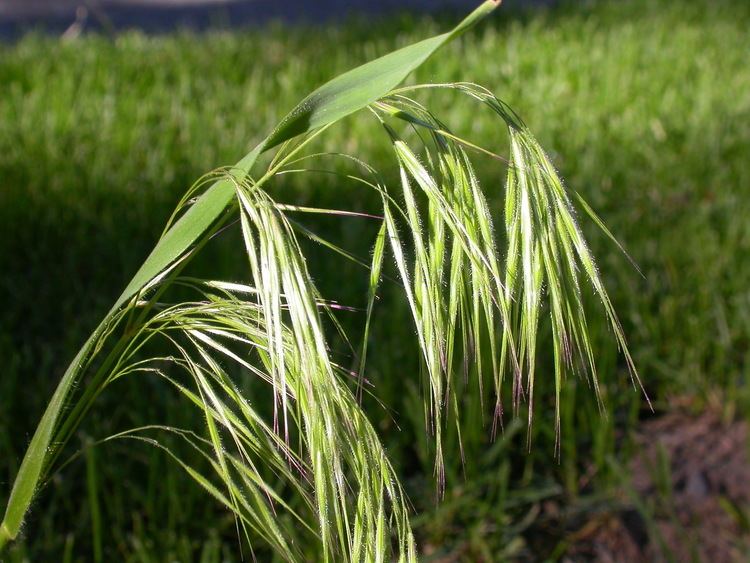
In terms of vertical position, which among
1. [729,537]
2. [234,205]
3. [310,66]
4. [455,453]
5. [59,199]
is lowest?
[729,537]

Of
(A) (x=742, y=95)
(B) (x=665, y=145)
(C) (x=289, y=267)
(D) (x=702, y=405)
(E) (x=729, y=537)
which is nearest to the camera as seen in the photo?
(C) (x=289, y=267)

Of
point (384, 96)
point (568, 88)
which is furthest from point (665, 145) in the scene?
point (384, 96)

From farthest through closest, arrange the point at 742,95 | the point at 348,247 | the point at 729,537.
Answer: the point at 742,95 → the point at 348,247 → the point at 729,537

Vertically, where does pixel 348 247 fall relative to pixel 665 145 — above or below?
below

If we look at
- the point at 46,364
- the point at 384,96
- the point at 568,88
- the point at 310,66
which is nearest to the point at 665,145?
the point at 568,88

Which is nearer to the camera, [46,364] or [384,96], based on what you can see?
[384,96]

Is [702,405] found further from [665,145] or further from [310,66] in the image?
A: [310,66]
